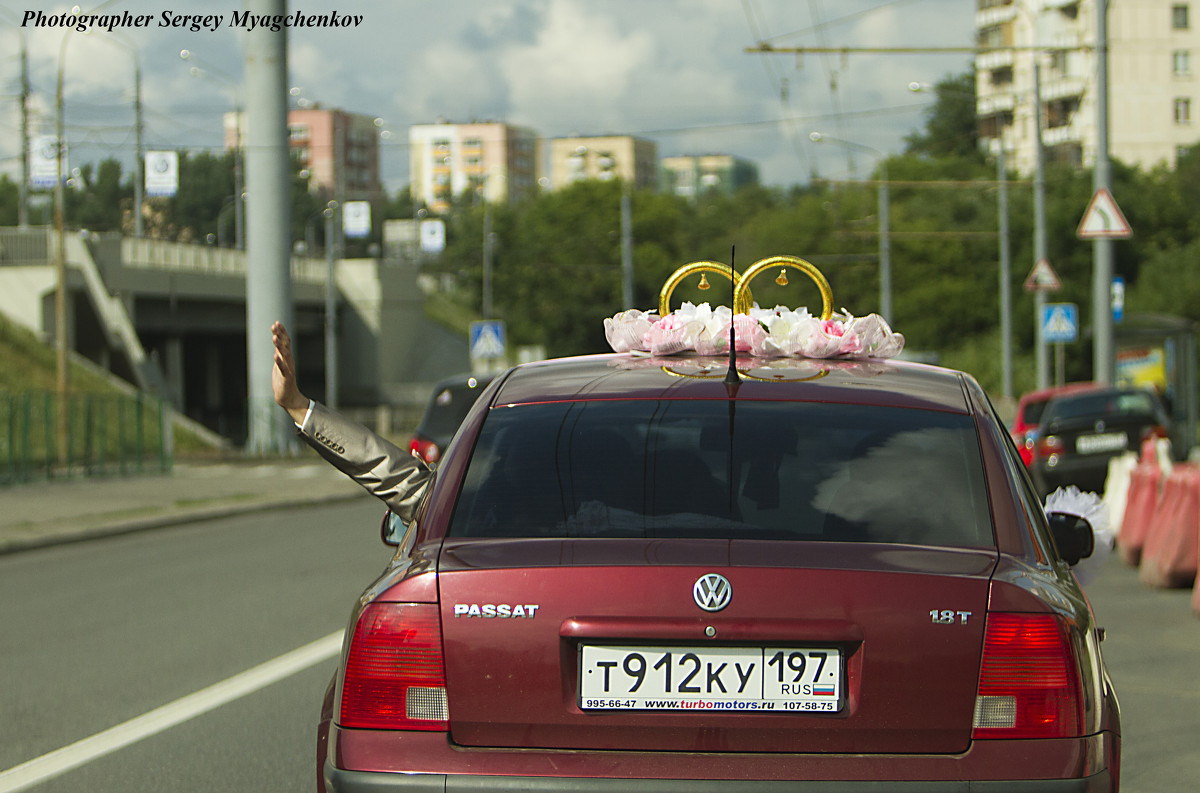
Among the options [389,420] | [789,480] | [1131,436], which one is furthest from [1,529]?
[389,420]

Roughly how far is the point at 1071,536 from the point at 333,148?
5289 centimetres

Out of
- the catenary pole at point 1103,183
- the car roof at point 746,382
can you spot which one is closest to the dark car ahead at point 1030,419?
the catenary pole at point 1103,183

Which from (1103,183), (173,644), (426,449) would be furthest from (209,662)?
(1103,183)

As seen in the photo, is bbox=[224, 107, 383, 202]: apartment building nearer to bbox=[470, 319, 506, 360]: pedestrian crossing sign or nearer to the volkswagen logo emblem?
bbox=[470, 319, 506, 360]: pedestrian crossing sign

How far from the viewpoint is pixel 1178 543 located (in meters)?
11.0

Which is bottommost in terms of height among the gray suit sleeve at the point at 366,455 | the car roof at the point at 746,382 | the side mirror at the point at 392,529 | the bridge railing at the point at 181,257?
the side mirror at the point at 392,529

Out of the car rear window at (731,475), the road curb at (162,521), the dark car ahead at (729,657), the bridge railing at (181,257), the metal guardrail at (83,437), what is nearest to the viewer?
the dark car ahead at (729,657)

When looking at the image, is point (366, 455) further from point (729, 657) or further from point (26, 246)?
point (26, 246)

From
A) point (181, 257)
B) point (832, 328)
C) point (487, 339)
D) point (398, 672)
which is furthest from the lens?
point (181, 257)

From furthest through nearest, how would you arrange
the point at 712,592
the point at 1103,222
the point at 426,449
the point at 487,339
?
the point at 487,339 < the point at 1103,222 < the point at 426,449 < the point at 712,592

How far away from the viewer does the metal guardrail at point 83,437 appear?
23812 mm

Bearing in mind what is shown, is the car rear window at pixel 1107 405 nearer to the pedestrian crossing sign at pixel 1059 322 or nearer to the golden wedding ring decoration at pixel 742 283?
the pedestrian crossing sign at pixel 1059 322

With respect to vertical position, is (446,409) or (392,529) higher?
(392,529)

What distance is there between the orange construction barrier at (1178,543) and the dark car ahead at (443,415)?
7.03 m
